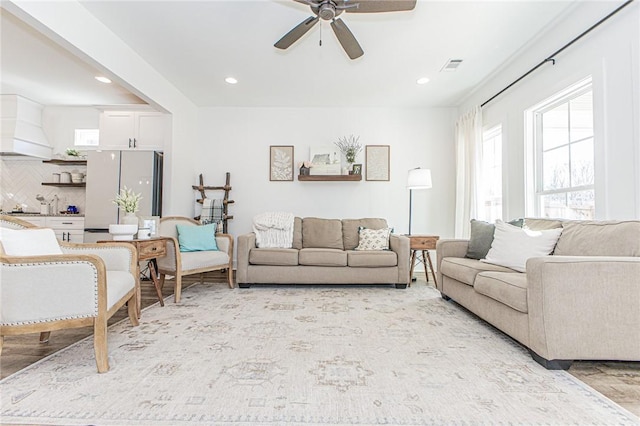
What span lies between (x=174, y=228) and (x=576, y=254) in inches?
165

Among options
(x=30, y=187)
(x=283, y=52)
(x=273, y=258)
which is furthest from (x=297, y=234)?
(x=30, y=187)

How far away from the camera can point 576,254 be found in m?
2.21

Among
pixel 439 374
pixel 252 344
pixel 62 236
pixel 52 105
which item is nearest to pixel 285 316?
pixel 252 344

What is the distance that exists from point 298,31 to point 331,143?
9.20 ft

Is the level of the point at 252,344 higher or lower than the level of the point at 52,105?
lower

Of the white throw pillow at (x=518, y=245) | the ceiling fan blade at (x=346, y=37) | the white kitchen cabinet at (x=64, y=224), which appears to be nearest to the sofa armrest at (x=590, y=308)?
the white throw pillow at (x=518, y=245)

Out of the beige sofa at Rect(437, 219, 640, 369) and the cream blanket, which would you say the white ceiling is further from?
the beige sofa at Rect(437, 219, 640, 369)

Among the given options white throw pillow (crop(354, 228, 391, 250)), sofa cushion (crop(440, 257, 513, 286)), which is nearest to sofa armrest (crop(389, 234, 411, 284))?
white throw pillow (crop(354, 228, 391, 250))

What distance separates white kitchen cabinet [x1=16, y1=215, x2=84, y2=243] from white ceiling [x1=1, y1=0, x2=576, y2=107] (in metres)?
1.91

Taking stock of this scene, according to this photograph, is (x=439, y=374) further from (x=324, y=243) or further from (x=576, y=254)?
(x=324, y=243)

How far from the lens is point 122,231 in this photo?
2.89 metres

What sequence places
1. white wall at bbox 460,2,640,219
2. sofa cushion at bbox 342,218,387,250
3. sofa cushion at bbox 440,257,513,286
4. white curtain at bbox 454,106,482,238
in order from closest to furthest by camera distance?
white wall at bbox 460,2,640,219, sofa cushion at bbox 440,257,513,286, white curtain at bbox 454,106,482,238, sofa cushion at bbox 342,218,387,250

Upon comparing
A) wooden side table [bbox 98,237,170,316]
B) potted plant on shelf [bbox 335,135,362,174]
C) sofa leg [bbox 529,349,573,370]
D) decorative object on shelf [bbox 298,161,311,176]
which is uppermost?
potted plant on shelf [bbox 335,135,362,174]

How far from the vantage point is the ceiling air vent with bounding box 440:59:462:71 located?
3.64 meters
